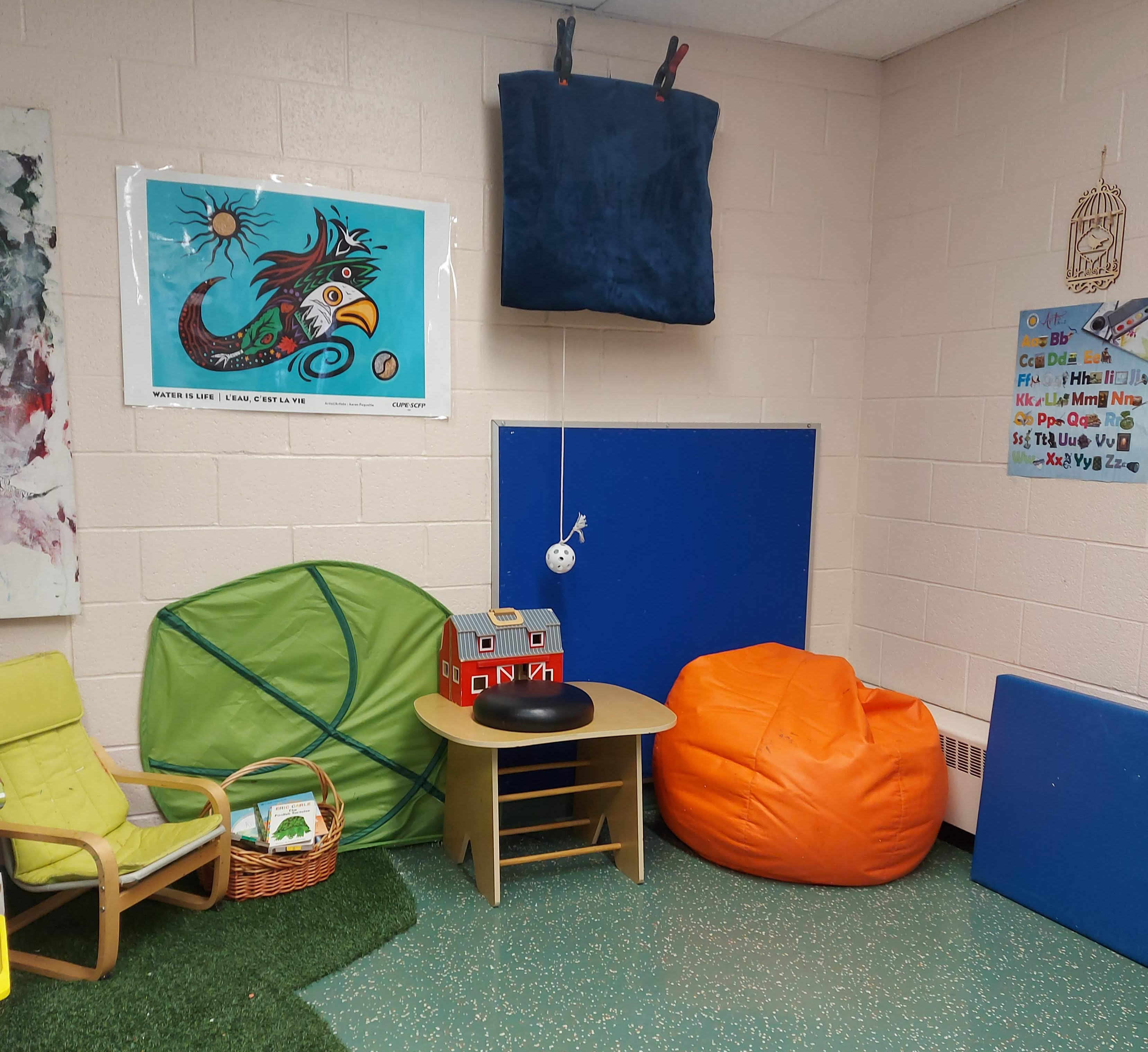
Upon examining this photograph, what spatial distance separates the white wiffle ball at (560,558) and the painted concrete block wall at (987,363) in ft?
4.21

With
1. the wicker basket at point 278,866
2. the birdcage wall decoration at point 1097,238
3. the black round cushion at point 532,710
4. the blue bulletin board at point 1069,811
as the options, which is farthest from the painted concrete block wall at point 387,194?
the blue bulletin board at point 1069,811

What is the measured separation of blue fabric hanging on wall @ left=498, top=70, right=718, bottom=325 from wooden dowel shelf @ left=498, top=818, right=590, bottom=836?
1.65 m

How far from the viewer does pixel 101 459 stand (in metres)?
2.75

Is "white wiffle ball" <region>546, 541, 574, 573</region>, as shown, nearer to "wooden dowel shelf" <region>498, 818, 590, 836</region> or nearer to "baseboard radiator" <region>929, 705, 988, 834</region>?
"wooden dowel shelf" <region>498, 818, 590, 836</region>

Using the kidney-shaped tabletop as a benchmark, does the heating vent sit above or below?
below

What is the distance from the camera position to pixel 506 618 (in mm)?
3117

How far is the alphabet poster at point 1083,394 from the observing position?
2750mm

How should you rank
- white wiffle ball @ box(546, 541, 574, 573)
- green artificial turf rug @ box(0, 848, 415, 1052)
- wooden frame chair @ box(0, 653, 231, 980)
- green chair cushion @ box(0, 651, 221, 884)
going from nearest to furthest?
green artificial turf rug @ box(0, 848, 415, 1052) < wooden frame chair @ box(0, 653, 231, 980) < green chair cushion @ box(0, 651, 221, 884) < white wiffle ball @ box(546, 541, 574, 573)

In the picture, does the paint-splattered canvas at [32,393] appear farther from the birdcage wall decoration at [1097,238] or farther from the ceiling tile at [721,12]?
the birdcage wall decoration at [1097,238]

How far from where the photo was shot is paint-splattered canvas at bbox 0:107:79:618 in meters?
2.57

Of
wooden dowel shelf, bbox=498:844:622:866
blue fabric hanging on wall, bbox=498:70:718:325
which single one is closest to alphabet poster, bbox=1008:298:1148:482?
blue fabric hanging on wall, bbox=498:70:718:325

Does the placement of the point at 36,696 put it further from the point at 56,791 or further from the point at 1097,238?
the point at 1097,238

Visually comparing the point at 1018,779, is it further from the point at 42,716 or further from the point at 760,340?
the point at 42,716

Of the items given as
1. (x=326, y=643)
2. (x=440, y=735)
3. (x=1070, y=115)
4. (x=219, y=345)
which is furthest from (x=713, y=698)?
(x=1070, y=115)
